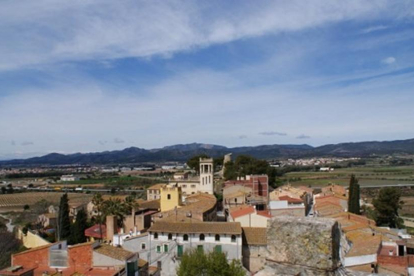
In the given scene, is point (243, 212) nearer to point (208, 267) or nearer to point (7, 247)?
point (208, 267)

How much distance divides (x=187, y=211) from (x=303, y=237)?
114 feet

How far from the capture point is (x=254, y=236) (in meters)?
32.8

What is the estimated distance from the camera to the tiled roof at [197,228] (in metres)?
32.1

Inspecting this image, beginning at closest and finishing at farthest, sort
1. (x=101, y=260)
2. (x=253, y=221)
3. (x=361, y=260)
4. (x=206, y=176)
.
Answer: (x=361, y=260), (x=101, y=260), (x=253, y=221), (x=206, y=176)

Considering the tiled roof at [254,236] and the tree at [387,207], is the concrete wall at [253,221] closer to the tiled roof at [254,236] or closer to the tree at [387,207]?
the tiled roof at [254,236]

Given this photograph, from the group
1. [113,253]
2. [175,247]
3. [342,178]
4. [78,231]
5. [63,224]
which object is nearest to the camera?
[113,253]

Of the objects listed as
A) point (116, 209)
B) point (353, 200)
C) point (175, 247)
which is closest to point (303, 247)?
point (175, 247)

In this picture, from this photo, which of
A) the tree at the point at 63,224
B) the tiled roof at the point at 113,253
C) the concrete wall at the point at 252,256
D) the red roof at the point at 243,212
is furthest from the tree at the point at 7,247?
the red roof at the point at 243,212

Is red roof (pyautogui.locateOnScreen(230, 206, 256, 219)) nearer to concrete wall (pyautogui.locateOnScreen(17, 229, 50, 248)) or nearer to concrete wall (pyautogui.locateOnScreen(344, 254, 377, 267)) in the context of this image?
concrete wall (pyautogui.locateOnScreen(344, 254, 377, 267))

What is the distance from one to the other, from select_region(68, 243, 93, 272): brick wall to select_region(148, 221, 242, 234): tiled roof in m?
7.96

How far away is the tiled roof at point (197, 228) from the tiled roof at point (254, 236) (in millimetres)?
1170

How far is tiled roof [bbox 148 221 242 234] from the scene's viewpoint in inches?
1265

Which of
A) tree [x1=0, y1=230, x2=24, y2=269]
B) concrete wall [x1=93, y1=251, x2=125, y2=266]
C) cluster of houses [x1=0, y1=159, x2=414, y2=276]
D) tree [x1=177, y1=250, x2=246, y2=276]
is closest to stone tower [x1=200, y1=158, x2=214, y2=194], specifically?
cluster of houses [x1=0, y1=159, x2=414, y2=276]

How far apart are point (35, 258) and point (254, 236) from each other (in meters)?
16.1
